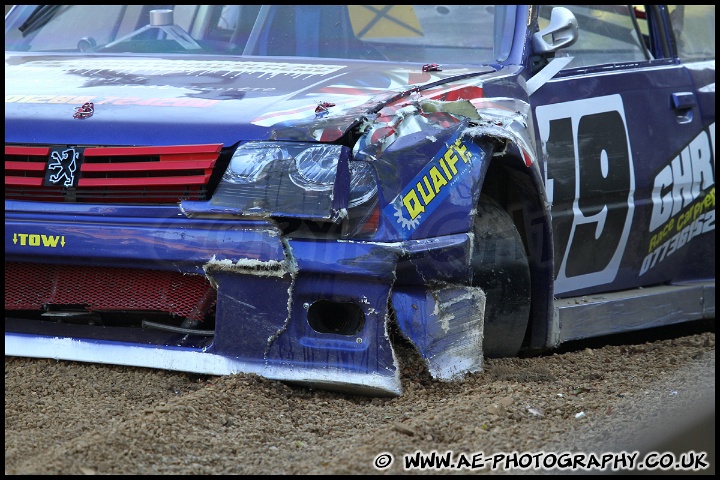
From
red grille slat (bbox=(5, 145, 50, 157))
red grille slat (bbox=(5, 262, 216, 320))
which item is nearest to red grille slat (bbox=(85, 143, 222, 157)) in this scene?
red grille slat (bbox=(5, 145, 50, 157))

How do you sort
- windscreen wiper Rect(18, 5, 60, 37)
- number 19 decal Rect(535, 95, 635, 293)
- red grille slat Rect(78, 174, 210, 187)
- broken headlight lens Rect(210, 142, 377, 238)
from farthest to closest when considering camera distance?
1. windscreen wiper Rect(18, 5, 60, 37)
2. number 19 decal Rect(535, 95, 635, 293)
3. red grille slat Rect(78, 174, 210, 187)
4. broken headlight lens Rect(210, 142, 377, 238)

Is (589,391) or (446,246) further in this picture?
(589,391)

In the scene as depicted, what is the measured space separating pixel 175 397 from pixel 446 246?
0.97 m

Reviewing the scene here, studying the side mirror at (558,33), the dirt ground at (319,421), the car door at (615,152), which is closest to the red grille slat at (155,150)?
the dirt ground at (319,421)

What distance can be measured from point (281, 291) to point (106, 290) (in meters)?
0.66

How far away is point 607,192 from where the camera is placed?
452 cm

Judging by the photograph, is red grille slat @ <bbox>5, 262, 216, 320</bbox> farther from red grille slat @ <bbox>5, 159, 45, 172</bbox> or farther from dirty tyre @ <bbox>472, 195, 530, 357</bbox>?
dirty tyre @ <bbox>472, 195, 530, 357</bbox>

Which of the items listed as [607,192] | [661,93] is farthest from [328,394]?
[661,93]

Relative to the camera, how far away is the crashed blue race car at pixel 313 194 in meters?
3.23

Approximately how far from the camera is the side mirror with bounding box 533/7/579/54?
4.29 meters

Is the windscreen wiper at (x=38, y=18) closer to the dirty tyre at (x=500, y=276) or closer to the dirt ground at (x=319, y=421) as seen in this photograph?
→ the dirt ground at (x=319, y=421)

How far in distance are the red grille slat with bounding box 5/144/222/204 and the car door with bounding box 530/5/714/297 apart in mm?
1487

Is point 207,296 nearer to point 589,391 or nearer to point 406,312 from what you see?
point 406,312

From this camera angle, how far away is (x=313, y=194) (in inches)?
124
